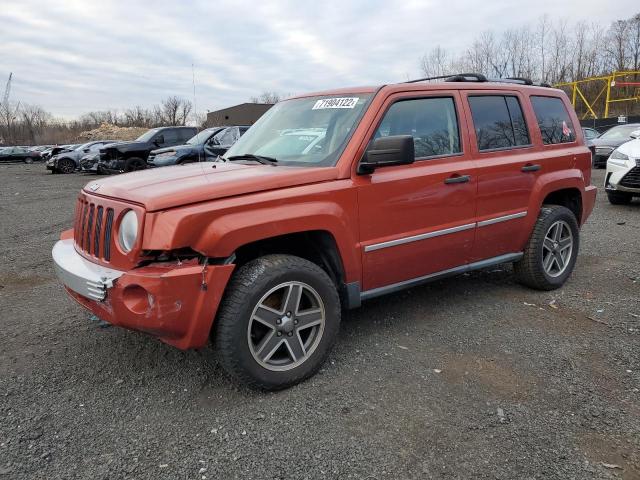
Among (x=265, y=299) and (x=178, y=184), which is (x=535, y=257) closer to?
(x=265, y=299)

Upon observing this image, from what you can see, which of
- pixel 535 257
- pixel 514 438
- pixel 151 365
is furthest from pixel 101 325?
pixel 535 257

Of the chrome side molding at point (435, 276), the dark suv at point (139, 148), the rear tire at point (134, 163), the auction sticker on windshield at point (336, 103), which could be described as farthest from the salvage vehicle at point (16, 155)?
the chrome side molding at point (435, 276)

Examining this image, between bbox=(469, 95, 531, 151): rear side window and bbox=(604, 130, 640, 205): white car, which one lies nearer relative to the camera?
bbox=(469, 95, 531, 151): rear side window

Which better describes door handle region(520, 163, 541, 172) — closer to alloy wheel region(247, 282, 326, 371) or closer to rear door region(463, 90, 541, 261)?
rear door region(463, 90, 541, 261)

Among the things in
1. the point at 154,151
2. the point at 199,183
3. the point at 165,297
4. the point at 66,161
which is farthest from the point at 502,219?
the point at 66,161

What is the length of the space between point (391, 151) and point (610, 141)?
15.1 m

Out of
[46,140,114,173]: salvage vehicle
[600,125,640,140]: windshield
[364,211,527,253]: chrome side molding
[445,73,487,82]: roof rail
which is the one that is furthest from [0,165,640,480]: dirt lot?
[46,140,114,173]: salvage vehicle

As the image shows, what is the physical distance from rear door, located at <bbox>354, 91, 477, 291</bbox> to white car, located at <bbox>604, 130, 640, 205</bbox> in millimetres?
6682

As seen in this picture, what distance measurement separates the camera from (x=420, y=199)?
3.64 meters

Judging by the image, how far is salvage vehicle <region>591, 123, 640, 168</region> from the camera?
15.1 metres

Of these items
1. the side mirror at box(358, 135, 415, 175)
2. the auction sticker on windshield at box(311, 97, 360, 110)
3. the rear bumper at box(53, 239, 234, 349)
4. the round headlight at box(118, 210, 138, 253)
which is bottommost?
the rear bumper at box(53, 239, 234, 349)

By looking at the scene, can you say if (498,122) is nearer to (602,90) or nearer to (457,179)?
(457,179)

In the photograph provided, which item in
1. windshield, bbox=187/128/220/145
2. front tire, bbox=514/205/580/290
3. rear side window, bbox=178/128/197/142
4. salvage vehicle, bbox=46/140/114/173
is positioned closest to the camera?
front tire, bbox=514/205/580/290

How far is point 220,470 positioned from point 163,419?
596mm
